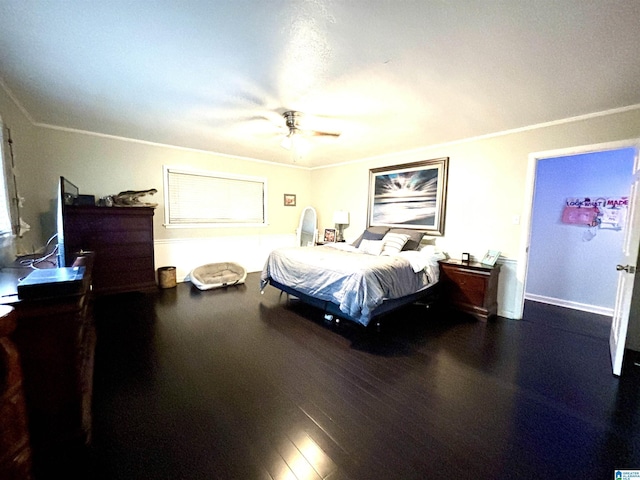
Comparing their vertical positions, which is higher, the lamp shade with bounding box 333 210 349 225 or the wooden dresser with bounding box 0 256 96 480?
the lamp shade with bounding box 333 210 349 225

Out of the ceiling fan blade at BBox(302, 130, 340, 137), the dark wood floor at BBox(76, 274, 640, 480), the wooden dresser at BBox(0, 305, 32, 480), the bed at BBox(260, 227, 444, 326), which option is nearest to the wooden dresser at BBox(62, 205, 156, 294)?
the dark wood floor at BBox(76, 274, 640, 480)

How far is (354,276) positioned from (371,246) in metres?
1.35

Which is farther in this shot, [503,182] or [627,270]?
[503,182]

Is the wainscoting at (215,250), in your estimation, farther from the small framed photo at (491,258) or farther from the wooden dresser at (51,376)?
the small framed photo at (491,258)

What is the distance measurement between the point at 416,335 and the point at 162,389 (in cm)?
237

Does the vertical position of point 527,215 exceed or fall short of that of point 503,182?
it falls short

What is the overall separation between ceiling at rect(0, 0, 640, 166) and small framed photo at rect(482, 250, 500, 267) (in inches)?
60.8

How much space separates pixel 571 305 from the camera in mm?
3715

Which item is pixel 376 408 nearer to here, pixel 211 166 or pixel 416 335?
pixel 416 335

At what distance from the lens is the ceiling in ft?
4.61

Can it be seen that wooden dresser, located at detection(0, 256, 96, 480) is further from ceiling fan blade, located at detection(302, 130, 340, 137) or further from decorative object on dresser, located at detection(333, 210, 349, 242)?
decorative object on dresser, located at detection(333, 210, 349, 242)

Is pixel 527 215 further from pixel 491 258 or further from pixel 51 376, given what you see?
pixel 51 376

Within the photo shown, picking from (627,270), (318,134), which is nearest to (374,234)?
(318,134)

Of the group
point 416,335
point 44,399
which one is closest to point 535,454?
point 416,335
